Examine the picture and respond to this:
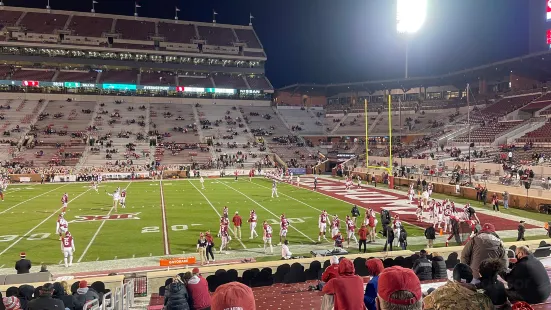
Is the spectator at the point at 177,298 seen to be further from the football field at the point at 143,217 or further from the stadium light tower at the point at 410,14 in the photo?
the stadium light tower at the point at 410,14

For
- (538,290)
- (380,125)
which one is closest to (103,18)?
(380,125)

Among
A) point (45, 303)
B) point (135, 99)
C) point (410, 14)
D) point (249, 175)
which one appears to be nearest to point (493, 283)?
point (45, 303)

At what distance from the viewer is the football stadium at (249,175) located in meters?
7.23

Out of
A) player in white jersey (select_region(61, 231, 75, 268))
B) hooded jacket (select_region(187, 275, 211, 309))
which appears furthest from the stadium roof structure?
hooded jacket (select_region(187, 275, 211, 309))

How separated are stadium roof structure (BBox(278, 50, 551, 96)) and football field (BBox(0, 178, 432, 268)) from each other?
3487 cm

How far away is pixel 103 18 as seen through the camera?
80.8 meters

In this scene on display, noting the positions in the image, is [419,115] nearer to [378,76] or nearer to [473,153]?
[378,76]

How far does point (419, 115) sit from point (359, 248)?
53318 millimetres

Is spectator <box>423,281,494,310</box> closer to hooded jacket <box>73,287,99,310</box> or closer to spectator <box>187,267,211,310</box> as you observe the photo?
spectator <box>187,267,211,310</box>

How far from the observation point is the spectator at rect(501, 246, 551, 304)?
488 centimetres

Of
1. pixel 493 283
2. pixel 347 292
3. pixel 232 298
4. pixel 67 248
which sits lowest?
pixel 67 248

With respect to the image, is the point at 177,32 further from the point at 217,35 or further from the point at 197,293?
the point at 197,293

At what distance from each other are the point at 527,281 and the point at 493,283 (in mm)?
1577

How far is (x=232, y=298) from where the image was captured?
7.52ft
